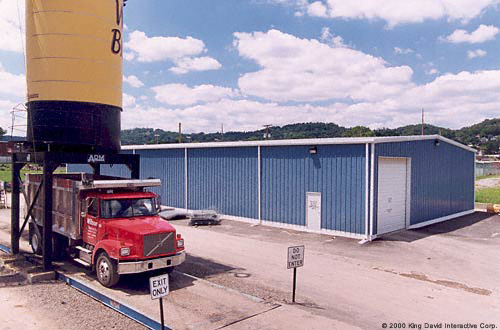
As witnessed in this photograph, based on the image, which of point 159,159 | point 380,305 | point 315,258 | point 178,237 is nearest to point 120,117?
point 178,237

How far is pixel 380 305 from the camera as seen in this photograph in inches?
399

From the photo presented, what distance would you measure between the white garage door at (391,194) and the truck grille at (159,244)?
437 inches

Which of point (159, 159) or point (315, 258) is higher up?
point (159, 159)

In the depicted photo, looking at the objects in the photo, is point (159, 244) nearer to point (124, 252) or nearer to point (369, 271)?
point (124, 252)

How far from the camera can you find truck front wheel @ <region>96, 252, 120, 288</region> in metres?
10.5

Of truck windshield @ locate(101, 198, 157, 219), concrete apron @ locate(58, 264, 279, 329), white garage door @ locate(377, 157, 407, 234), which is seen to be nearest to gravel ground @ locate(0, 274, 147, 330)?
concrete apron @ locate(58, 264, 279, 329)

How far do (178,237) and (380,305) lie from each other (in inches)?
222

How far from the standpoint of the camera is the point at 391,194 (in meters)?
19.9

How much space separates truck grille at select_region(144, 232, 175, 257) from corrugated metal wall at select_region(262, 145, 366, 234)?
33.4 feet

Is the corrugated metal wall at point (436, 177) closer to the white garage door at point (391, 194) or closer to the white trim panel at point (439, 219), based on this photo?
the white trim panel at point (439, 219)

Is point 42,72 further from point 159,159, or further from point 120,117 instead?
point 159,159

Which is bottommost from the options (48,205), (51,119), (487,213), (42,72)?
(487,213)

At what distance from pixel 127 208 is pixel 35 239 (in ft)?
16.5

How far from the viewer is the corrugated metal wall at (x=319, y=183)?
60.6ft
